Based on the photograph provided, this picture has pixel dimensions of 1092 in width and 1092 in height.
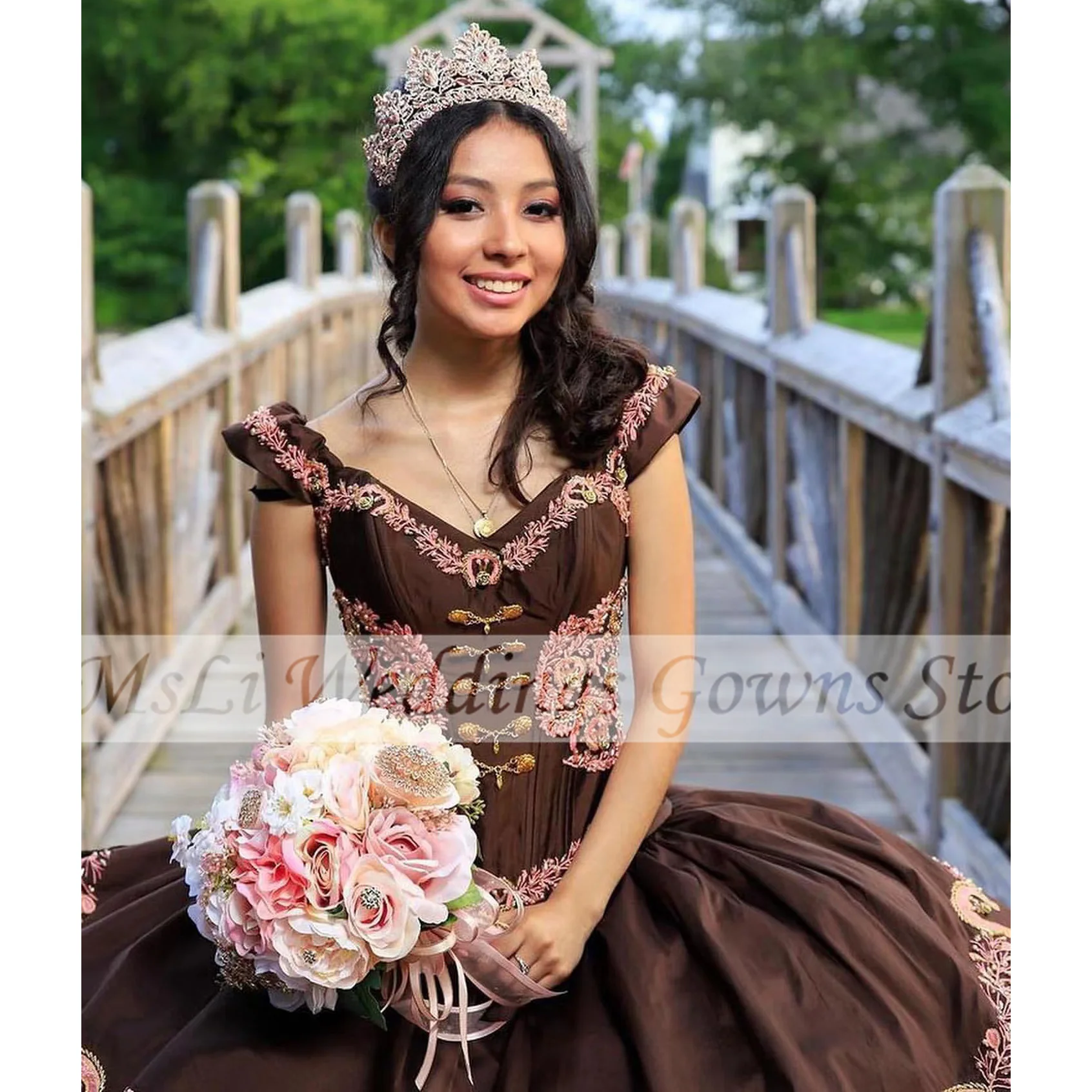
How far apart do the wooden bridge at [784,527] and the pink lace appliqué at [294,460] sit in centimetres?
37

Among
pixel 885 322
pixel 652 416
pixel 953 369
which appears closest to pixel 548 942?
pixel 652 416

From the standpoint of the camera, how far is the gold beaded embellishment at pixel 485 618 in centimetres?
180

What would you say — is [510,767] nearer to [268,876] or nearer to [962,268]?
[268,876]

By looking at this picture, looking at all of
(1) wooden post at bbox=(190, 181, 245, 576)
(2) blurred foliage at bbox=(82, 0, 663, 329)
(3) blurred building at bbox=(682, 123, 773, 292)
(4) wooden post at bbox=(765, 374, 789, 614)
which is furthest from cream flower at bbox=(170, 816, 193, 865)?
(3) blurred building at bbox=(682, 123, 773, 292)

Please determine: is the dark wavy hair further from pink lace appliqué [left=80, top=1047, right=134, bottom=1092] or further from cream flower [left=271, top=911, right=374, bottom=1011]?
pink lace appliqué [left=80, top=1047, right=134, bottom=1092]

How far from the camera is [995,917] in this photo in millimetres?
1840

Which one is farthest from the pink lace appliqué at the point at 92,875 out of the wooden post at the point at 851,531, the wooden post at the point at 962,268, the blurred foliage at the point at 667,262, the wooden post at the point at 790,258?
the blurred foliage at the point at 667,262

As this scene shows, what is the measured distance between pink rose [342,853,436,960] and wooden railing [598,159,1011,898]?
0.92m

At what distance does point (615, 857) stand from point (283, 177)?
2274 cm

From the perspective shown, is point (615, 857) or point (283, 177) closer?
point (615, 857)

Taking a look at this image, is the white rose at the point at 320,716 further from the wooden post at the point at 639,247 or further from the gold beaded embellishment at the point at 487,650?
the wooden post at the point at 639,247

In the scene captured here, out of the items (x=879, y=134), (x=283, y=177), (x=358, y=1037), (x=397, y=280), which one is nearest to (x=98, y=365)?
(x=397, y=280)

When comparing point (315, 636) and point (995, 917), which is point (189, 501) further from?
point (995, 917)

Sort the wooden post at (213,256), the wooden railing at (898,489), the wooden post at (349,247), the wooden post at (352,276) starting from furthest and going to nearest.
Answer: the wooden post at (349,247) → the wooden post at (352,276) → the wooden post at (213,256) → the wooden railing at (898,489)
